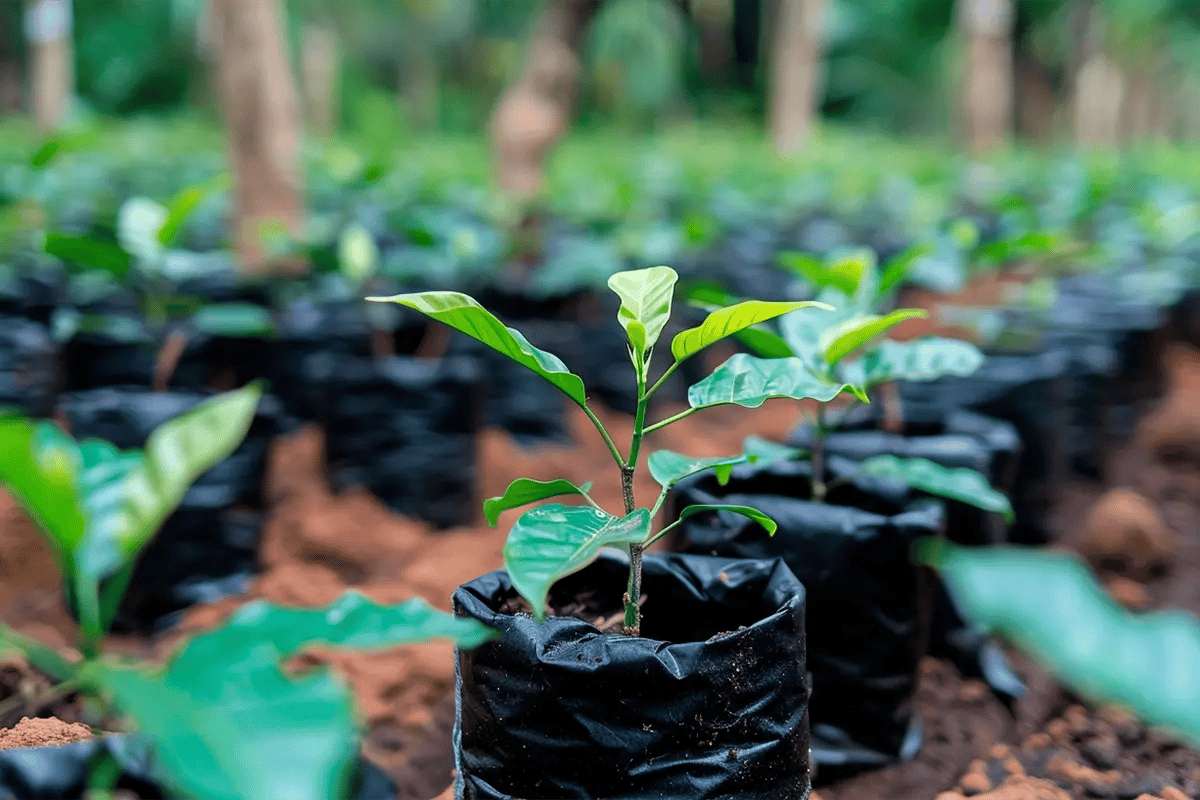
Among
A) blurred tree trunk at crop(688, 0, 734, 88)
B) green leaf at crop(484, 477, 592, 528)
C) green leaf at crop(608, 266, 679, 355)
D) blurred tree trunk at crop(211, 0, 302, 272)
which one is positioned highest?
blurred tree trunk at crop(688, 0, 734, 88)

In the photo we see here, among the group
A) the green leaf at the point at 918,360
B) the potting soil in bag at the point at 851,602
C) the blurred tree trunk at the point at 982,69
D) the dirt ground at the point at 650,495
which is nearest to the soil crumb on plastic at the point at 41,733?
the dirt ground at the point at 650,495

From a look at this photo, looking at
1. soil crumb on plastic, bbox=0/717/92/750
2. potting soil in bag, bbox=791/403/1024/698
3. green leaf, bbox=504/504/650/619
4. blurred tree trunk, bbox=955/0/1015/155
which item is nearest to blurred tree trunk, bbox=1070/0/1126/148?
blurred tree trunk, bbox=955/0/1015/155

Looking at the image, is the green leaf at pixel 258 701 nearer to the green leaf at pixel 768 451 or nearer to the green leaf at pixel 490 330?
the green leaf at pixel 490 330

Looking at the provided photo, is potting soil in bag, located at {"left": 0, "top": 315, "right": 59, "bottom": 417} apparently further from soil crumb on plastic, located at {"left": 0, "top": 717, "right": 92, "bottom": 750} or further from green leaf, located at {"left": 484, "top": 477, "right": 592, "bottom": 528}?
green leaf, located at {"left": 484, "top": 477, "right": 592, "bottom": 528}

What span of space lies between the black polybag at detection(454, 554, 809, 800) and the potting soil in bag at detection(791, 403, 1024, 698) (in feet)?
2.10

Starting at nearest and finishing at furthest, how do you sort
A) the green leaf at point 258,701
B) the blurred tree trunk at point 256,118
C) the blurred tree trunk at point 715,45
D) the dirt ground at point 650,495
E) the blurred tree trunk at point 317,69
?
the green leaf at point 258,701 → the dirt ground at point 650,495 → the blurred tree trunk at point 256,118 → the blurred tree trunk at point 317,69 → the blurred tree trunk at point 715,45

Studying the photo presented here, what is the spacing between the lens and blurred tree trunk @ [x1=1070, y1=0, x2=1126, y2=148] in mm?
11688

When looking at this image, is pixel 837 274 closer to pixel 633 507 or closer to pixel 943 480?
pixel 943 480

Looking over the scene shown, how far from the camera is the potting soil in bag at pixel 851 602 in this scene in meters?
1.33

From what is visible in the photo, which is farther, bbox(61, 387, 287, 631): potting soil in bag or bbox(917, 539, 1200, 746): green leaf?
bbox(61, 387, 287, 631): potting soil in bag

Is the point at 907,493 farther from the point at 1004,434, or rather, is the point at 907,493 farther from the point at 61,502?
the point at 61,502

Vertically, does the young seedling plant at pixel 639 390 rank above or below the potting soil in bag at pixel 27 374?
above

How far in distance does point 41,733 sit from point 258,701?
558 millimetres

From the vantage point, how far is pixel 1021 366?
7.32 feet
